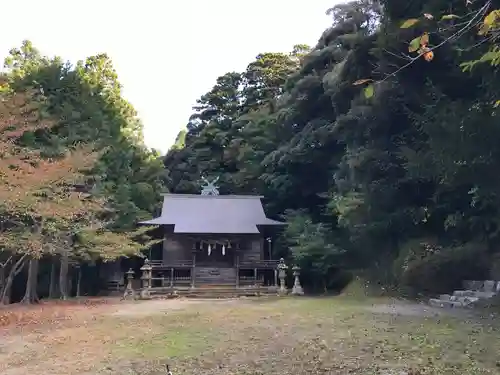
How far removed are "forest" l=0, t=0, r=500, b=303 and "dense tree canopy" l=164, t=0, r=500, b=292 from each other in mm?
45

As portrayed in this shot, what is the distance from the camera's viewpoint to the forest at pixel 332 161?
395 inches

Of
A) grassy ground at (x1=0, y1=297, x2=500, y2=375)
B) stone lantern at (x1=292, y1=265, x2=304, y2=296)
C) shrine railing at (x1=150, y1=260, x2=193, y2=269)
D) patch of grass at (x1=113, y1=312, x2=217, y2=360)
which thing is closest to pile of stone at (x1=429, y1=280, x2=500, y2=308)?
grassy ground at (x1=0, y1=297, x2=500, y2=375)

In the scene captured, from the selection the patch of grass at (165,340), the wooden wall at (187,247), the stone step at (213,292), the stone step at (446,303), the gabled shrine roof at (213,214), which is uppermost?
the gabled shrine roof at (213,214)

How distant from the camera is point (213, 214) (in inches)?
856

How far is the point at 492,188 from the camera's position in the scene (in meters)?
9.35

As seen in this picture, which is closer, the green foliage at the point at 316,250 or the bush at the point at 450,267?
the bush at the point at 450,267

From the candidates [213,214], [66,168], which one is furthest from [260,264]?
[66,168]

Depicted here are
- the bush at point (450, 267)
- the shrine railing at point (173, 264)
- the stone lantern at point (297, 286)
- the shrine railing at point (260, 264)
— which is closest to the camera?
the bush at point (450, 267)

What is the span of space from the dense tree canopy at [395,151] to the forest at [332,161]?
45mm

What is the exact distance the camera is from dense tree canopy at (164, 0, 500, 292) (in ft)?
30.6

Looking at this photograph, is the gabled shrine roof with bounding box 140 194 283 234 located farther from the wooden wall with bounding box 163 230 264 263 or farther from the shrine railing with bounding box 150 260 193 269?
the shrine railing with bounding box 150 260 193 269

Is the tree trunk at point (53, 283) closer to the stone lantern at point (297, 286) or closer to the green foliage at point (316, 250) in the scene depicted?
the stone lantern at point (297, 286)

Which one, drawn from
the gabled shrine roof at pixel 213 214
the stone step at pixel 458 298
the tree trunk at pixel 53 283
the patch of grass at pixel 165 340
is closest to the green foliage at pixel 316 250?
the gabled shrine roof at pixel 213 214

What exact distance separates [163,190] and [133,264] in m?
4.63
